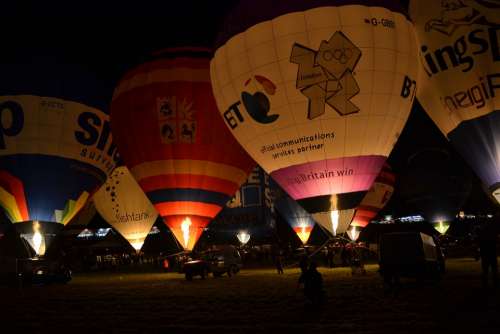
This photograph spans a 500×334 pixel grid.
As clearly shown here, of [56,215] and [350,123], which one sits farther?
[56,215]

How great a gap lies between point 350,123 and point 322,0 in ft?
12.1

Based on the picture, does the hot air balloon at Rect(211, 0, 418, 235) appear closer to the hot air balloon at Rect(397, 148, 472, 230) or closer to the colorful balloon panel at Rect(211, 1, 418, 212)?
the colorful balloon panel at Rect(211, 1, 418, 212)

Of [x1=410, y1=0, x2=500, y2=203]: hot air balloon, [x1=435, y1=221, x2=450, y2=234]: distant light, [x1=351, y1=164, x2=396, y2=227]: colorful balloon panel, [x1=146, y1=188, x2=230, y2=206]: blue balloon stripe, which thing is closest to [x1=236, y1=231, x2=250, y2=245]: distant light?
[x1=351, y1=164, x2=396, y2=227]: colorful balloon panel

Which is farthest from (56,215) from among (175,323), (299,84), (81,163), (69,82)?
(175,323)

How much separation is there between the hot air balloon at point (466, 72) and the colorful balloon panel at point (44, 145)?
44.9 feet

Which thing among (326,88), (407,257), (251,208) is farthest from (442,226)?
(407,257)

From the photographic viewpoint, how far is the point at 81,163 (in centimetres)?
2173

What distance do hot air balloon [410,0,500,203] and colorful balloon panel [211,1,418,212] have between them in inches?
94.6

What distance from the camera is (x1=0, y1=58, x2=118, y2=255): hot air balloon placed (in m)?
20.5

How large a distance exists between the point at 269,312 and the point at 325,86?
8118 mm

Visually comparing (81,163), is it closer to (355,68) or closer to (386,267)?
(355,68)

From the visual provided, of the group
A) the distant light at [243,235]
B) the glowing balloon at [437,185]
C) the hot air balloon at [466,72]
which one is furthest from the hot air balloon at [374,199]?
the hot air balloon at [466,72]

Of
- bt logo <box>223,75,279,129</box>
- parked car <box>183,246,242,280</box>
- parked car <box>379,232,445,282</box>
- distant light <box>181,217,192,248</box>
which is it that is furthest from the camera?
distant light <box>181,217,192,248</box>

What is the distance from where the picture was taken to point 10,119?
2077 centimetres
